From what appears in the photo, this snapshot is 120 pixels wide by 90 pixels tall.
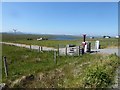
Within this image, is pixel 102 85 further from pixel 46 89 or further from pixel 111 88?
pixel 46 89

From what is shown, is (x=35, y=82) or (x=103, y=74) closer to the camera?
(x=103, y=74)

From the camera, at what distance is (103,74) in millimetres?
11109

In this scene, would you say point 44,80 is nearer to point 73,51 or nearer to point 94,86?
point 94,86

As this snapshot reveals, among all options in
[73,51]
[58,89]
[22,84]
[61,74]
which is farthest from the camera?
[73,51]

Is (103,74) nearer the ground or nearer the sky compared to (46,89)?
nearer the sky

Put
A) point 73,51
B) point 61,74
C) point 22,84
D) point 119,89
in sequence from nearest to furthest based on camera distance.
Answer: point 119,89
point 22,84
point 61,74
point 73,51

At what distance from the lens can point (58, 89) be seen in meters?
12.1

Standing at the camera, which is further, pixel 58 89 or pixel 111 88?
pixel 58 89

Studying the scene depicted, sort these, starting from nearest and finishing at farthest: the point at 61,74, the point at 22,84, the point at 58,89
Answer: the point at 58,89, the point at 22,84, the point at 61,74

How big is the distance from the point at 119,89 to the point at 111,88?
0.30 metres

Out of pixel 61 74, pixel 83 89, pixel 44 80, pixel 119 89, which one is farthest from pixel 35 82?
pixel 119 89

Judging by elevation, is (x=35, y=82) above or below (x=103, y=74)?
below

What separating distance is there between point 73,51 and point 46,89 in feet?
55.2

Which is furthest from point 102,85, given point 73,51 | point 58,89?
point 73,51
